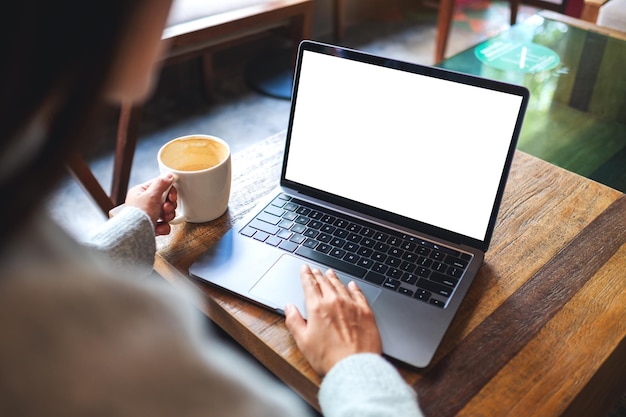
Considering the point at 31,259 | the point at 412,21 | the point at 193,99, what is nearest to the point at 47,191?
the point at 31,259

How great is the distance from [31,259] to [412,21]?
3.09 m

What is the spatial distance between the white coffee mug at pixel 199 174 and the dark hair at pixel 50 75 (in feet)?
1.55

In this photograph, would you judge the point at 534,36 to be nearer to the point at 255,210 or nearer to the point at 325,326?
the point at 255,210

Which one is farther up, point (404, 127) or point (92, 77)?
point (92, 77)

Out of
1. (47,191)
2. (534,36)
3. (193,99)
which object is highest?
(47,191)

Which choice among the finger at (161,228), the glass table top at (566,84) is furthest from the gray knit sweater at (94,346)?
the glass table top at (566,84)

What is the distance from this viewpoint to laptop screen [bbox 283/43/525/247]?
747 millimetres

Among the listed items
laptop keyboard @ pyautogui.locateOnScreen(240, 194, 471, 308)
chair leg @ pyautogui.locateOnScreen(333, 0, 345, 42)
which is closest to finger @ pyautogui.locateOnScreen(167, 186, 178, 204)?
laptop keyboard @ pyautogui.locateOnScreen(240, 194, 471, 308)

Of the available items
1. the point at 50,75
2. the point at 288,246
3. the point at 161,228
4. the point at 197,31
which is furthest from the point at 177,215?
the point at 197,31

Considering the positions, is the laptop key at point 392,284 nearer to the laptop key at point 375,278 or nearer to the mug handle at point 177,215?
the laptop key at point 375,278

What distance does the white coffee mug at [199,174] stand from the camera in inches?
31.5

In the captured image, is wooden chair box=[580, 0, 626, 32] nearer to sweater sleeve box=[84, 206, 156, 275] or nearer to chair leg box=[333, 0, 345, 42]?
chair leg box=[333, 0, 345, 42]

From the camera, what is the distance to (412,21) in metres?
3.16

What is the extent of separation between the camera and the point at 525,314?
0.71 meters
